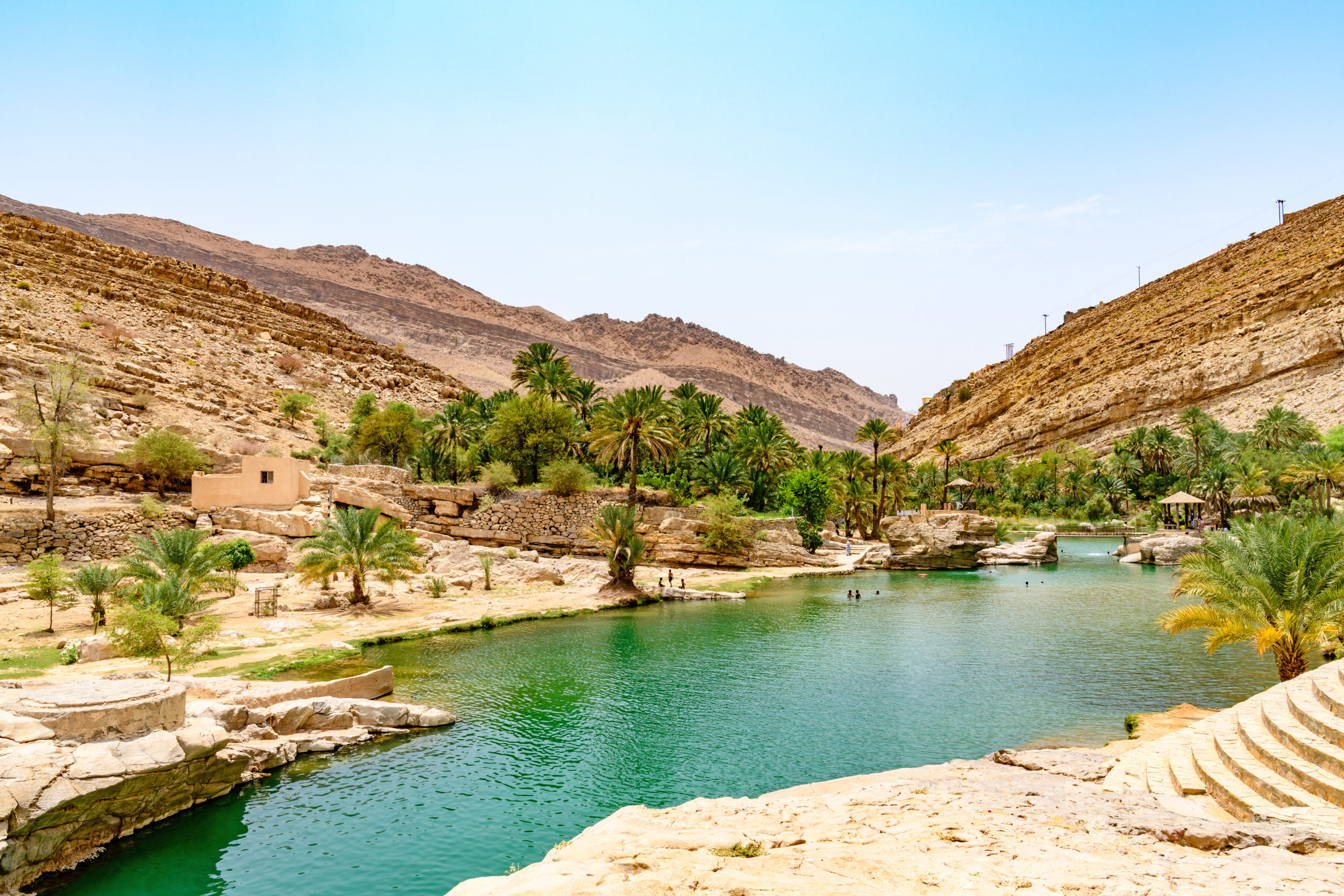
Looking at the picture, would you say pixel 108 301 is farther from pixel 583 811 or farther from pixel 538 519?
pixel 583 811

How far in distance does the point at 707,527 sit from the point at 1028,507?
47832 mm

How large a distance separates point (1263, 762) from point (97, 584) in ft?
82.7

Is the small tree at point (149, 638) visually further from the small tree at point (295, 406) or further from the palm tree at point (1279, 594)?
the small tree at point (295, 406)

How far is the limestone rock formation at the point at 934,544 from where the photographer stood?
43062 mm

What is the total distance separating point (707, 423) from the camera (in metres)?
50.9

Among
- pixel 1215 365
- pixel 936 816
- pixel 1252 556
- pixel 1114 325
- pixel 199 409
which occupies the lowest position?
pixel 936 816

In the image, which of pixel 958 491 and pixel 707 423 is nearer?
pixel 707 423

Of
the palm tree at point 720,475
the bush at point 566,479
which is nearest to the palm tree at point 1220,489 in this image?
the palm tree at point 720,475

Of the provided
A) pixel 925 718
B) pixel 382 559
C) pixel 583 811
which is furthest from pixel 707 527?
pixel 583 811

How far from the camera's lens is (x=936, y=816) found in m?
6.85

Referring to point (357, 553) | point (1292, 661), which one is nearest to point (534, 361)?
point (357, 553)

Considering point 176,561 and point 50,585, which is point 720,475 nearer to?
point 176,561

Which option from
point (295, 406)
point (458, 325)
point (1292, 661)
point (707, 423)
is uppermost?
point (458, 325)

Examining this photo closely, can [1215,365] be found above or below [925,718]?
above
